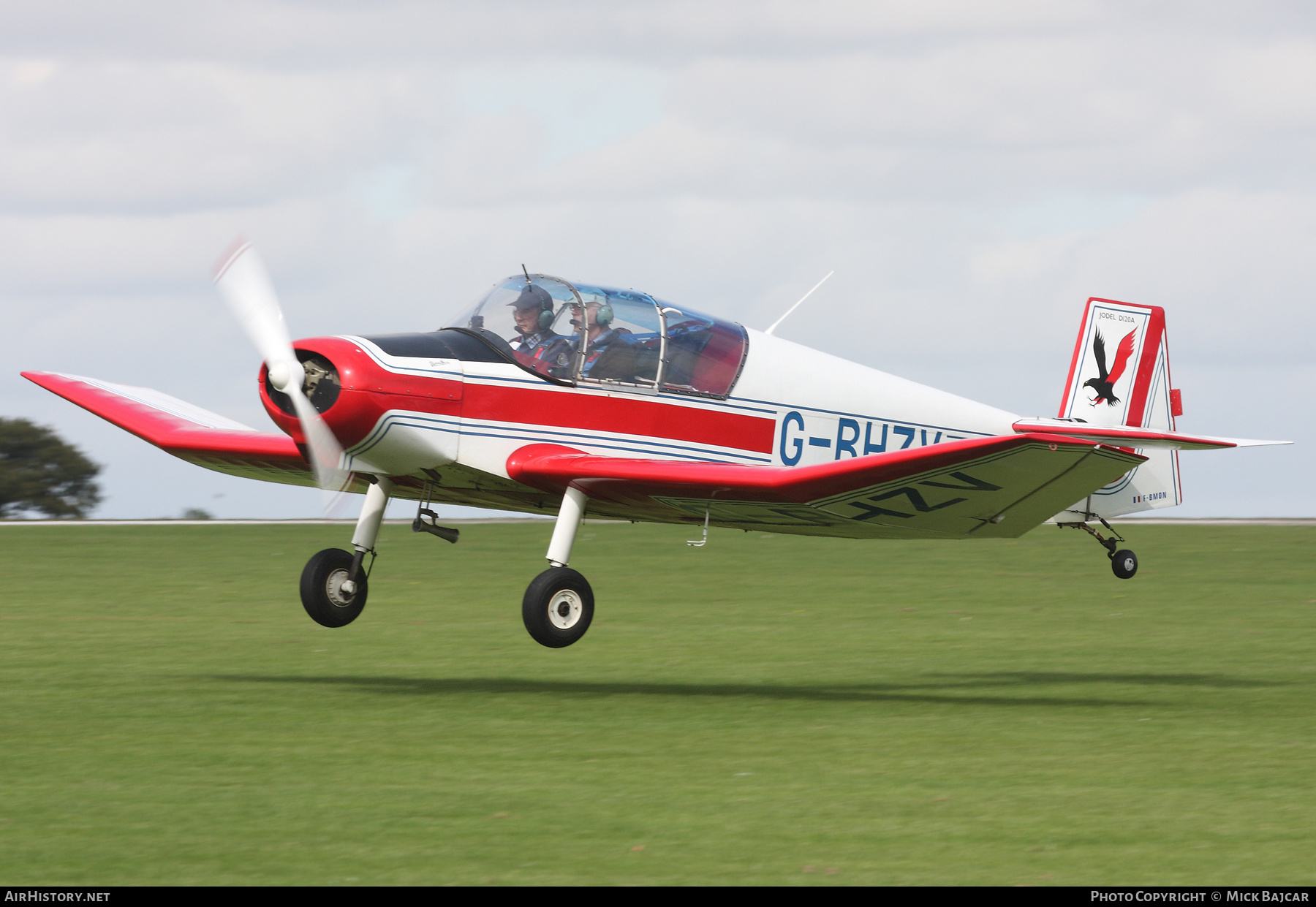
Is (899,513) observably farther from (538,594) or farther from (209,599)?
(209,599)

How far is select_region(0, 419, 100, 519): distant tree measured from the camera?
1762 inches

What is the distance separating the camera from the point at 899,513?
12039 mm

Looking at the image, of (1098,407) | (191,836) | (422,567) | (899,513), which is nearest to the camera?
(191,836)

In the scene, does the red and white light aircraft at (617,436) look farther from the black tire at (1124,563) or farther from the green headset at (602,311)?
the black tire at (1124,563)

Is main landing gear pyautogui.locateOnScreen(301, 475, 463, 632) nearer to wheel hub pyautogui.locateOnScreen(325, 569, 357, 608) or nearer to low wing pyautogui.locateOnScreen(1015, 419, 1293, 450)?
wheel hub pyautogui.locateOnScreen(325, 569, 357, 608)

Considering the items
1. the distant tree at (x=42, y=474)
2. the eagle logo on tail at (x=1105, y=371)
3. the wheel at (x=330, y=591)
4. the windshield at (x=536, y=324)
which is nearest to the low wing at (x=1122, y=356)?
the eagle logo on tail at (x=1105, y=371)

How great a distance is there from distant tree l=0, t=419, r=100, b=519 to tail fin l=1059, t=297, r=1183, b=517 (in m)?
36.3

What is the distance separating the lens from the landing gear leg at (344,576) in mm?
12594

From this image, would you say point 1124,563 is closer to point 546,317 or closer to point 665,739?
point 546,317

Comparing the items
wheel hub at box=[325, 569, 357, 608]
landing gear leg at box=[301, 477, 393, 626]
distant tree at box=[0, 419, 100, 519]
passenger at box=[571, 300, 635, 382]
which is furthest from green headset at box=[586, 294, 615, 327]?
distant tree at box=[0, 419, 100, 519]

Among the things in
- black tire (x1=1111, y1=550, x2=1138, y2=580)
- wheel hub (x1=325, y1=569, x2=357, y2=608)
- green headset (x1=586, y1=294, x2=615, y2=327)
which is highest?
green headset (x1=586, y1=294, x2=615, y2=327)

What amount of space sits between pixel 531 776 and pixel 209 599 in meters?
12.7

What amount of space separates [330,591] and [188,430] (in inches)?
108
